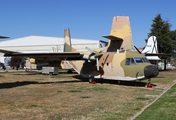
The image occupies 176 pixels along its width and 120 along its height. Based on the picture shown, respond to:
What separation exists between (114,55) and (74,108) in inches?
405

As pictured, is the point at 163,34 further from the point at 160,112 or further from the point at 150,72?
the point at 160,112

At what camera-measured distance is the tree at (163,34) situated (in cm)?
5022

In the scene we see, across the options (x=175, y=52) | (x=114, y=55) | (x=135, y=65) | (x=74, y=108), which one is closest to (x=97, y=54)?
(x=114, y=55)

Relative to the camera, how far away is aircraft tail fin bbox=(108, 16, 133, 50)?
24.1 m

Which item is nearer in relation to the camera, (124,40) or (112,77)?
(112,77)

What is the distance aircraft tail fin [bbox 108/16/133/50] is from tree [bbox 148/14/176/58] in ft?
97.3

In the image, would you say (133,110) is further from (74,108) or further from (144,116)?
(74,108)

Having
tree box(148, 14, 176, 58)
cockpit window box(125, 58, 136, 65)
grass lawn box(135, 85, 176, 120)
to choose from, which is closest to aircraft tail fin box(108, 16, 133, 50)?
cockpit window box(125, 58, 136, 65)

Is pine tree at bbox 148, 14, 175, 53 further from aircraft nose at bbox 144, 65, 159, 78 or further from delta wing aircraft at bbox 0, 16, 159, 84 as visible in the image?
aircraft nose at bbox 144, 65, 159, 78

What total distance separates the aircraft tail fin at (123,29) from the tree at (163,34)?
1168 inches

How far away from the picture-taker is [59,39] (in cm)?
8394

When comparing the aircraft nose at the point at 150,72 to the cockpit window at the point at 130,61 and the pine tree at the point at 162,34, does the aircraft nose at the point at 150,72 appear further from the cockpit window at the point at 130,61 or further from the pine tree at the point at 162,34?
the pine tree at the point at 162,34

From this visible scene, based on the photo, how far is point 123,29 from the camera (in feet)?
80.0

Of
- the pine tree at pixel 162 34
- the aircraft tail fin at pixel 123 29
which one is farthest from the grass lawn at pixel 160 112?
the pine tree at pixel 162 34
